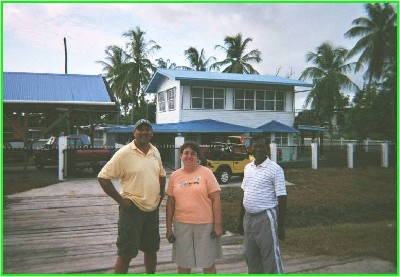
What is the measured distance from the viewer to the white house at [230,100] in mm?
20422

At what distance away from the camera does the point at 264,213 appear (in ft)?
12.6

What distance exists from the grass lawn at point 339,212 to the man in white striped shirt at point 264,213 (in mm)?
1908

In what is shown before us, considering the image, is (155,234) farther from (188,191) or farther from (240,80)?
(240,80)

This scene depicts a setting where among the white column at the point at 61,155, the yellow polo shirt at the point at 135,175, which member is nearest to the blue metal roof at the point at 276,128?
the white column at the point at 61,155

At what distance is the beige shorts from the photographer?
368 centimetres

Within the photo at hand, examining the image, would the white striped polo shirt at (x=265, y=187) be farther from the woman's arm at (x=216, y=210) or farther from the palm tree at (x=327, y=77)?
the palm tree at (x=327, y=77)

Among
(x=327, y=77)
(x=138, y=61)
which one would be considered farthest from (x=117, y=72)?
(x=327, y=77)

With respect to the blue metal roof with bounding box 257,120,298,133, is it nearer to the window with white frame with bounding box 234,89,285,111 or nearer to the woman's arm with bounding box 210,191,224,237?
the window with white frame with bounding box 234,89,285,111

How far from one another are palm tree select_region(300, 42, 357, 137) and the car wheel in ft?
62.7

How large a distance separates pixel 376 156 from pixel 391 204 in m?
9.42

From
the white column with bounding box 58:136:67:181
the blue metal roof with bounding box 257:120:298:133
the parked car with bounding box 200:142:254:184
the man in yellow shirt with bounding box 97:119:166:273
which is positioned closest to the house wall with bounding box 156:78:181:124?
the blue metal roof with bounding box 257:120:298:133

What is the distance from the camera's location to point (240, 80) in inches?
810

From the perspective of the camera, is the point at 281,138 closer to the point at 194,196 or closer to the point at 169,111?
the point at 169,111

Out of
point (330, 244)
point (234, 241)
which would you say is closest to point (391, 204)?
point (330, 244)
